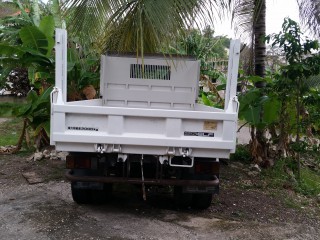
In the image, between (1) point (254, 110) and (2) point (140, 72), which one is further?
(1) point (254, 110)

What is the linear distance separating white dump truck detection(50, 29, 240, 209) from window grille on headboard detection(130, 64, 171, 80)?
1.33 m

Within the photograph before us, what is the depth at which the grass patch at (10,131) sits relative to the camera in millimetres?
12280

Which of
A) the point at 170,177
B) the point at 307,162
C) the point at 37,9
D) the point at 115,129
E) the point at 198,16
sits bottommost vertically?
the point at 307,162

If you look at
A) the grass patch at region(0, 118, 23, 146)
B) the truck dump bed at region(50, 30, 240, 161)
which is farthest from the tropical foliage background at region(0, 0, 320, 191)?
the grass patch at region(0, 118, 23, 146)

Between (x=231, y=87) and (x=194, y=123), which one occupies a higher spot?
(x=231, y=87)

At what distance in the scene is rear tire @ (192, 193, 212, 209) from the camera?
5961 millimetres

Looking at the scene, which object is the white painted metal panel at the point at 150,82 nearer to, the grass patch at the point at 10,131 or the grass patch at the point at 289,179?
the grass patch at the point at 289,179

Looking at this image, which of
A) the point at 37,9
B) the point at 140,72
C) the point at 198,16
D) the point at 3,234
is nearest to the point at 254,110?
the point at 140,72

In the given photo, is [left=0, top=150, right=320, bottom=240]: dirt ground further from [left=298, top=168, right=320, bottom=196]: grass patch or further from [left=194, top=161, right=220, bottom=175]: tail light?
[left=194, top=161, right=220, bottom=175]: tail light

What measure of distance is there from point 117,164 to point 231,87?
1.73m

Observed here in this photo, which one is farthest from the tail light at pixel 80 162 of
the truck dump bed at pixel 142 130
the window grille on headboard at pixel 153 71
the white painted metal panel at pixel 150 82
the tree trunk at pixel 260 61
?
the tree trunk at pixel 260 61

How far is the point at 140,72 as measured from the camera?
6.75 m

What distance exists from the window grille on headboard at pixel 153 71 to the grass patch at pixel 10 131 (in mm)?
6278

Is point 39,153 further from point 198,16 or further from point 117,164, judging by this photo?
point 198,16
